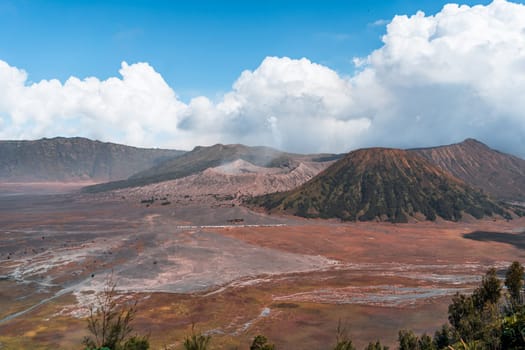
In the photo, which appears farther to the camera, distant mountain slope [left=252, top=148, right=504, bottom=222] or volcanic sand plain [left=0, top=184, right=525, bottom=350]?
distant mountain slope [left=252, top=148, right=504, bottom=222]

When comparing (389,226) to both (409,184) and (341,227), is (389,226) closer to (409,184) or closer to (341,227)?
(341,227)

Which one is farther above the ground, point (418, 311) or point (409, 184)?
point (409, 184)

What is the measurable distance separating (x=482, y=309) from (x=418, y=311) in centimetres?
1784

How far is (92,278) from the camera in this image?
70.4 meters

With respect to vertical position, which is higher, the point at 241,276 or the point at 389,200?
the point at 389,200

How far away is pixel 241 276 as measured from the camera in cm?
7369

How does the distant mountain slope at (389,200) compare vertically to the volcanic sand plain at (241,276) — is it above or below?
above

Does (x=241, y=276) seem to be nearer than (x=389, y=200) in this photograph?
Yes

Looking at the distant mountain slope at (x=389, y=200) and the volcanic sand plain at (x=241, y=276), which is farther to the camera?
the distant mountain slope at (x=389, y=200)

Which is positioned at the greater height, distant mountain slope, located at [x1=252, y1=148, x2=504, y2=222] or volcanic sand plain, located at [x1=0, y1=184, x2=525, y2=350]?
distant mountain slope, located at [x1=252, y1=148, x2=504, y2=222]

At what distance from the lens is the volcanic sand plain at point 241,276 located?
48.0 metres

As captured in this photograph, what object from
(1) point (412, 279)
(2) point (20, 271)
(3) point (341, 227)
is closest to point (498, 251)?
(1) point (412, 279)

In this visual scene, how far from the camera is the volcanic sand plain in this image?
4803cm

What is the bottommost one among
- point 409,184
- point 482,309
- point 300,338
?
point 300,338
